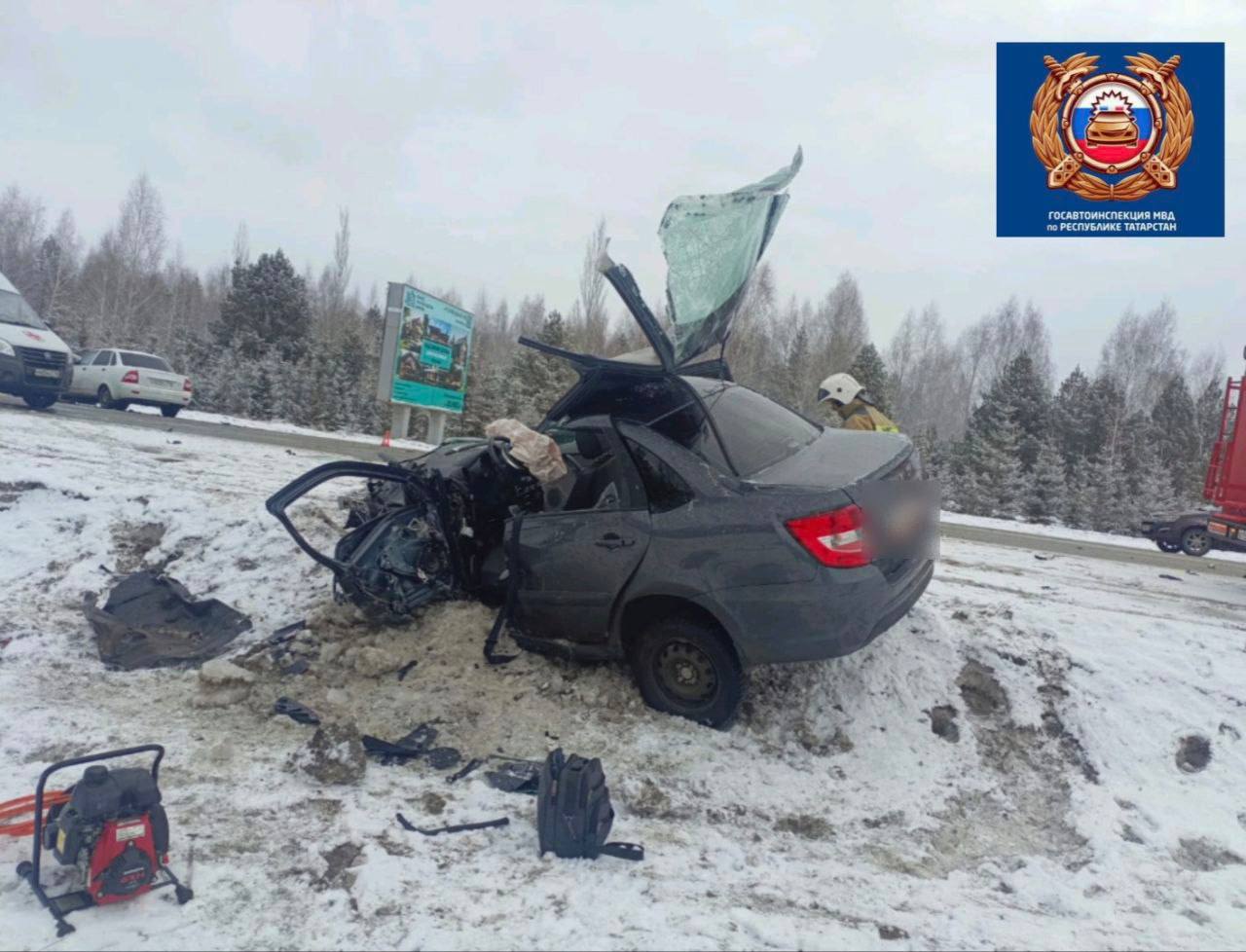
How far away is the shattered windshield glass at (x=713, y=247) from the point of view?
421 centimetres

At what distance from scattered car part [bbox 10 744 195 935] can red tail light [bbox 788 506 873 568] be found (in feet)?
8.95

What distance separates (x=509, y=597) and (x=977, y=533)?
10139 mm

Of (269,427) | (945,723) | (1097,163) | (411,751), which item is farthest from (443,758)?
(269,427)

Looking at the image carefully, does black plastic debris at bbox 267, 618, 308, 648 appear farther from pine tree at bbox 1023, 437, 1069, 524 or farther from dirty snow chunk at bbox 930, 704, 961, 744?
pine tree at bbox 1023, 437, 1069, 524

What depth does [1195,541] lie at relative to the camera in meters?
13.5

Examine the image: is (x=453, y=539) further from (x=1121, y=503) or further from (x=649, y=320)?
(x=1121, y=503)

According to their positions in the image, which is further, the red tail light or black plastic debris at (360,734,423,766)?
black plastic debris at (360,734,423,766)

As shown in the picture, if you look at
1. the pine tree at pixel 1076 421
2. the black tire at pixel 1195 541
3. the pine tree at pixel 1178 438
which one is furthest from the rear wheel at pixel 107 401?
the pine tree at pixel 1178 438

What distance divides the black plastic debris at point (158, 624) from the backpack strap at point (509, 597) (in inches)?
70.3

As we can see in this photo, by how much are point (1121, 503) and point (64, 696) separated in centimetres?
3038

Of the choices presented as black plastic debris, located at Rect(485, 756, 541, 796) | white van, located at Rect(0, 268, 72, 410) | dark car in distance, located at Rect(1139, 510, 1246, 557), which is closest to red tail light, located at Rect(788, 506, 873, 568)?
black plastic debris, located at Rect(485, 756, 541, 796)

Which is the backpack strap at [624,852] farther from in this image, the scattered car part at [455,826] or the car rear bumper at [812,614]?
the car rear bumper at [812,614]

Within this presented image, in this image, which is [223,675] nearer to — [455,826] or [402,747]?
[402,747]

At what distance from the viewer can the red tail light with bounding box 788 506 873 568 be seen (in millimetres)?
3539
